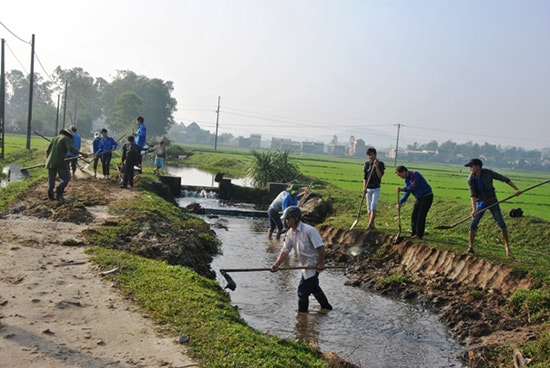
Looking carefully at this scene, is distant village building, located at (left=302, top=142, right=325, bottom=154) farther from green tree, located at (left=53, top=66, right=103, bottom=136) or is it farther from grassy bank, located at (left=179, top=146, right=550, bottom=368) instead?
grassy bank, located at (left=179, top=146, right=550, bottom=368)

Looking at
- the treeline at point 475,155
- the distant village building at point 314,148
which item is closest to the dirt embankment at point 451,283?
the treeline at point 475,155

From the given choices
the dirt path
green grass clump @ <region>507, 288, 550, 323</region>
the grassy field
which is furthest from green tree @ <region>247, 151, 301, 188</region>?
green grass clump @ <region>507, 288, 550, 323</region>

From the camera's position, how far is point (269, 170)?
98.4 ft

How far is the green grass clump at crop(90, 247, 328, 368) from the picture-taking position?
586 cm

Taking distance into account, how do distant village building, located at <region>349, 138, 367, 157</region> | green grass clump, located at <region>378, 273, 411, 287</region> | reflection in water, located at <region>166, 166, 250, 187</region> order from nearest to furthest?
green grass clump, located at <region>378, 273, 411, 287</region> < reflection in water, located at <region>166, 166, 250, 187</region> < distant village building, located at <region>349, 138, 367, 157</region>

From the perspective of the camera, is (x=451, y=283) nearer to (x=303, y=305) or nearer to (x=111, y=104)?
(x=303, y=305)

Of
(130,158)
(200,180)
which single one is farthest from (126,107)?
(130,158)

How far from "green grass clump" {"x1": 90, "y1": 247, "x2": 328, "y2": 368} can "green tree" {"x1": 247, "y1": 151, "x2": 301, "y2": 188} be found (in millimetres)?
20654

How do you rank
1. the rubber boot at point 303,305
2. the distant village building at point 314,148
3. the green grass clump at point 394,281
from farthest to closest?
the distant village building at point 314,148, the green grass clump at point 394,281, the rubber boot at point 303,305

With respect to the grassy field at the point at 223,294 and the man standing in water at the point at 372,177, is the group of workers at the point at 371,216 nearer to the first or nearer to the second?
the man standing in water at the point at 372,177

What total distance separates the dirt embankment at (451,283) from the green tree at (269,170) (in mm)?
14646

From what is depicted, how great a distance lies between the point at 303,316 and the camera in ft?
31.5

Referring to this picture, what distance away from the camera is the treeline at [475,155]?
132875 millimetres

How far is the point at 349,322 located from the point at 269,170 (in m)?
20.6
